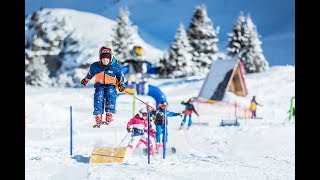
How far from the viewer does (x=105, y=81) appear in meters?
6.35

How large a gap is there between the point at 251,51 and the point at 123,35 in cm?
1346

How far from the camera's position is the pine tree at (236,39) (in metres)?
46.5

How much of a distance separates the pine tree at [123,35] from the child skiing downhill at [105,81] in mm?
30936

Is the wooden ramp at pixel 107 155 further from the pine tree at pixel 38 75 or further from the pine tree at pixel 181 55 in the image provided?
the pine tree at pixel 38 75

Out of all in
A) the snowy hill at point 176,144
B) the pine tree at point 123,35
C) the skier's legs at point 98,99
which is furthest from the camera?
the pine tree at point 123,35

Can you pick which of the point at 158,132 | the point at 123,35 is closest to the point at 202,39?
the point at 123,35

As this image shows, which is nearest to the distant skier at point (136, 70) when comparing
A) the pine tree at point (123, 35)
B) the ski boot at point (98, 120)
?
the ski boot at point (98, 120)

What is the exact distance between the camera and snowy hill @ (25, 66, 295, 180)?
7.35m

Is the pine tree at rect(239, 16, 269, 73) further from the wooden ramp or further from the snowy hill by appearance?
the wooden ramp

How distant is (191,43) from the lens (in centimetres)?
4734

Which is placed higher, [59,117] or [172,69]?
[172,69]
